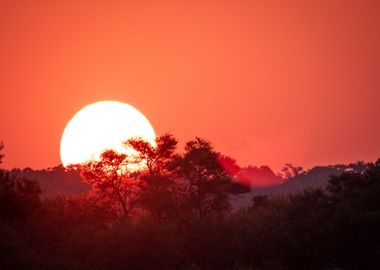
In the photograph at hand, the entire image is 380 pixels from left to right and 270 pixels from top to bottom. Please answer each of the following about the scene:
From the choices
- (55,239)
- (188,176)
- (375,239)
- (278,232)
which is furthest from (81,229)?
(375,239)

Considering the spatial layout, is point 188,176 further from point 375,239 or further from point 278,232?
point 375,239

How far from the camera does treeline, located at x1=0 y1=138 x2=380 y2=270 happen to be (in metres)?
59.8

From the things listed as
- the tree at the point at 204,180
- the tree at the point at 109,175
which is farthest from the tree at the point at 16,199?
the tree at the point at 204,180

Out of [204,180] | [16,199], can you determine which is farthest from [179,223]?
[16,199]

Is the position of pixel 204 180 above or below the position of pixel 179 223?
above

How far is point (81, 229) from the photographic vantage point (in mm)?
68812

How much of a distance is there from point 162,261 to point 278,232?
12994 millimetres

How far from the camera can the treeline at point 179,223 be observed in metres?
59.8

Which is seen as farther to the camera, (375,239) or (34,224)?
(34,224)

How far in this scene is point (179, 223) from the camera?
72.1m

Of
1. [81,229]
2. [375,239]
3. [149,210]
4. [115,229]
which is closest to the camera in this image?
[375,239]

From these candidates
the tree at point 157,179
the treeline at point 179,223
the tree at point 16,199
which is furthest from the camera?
the tree at point 157,179

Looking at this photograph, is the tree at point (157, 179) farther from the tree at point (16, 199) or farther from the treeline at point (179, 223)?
the tree at point (16, 199)

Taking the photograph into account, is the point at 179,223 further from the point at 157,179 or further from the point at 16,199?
the point at 16,199
